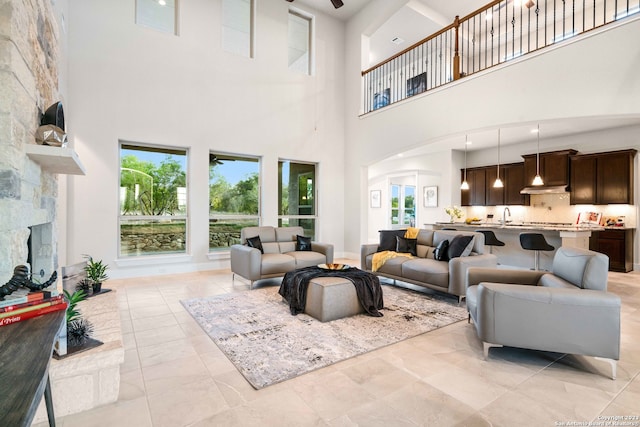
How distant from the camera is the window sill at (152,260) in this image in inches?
221

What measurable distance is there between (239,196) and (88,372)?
5117 mm

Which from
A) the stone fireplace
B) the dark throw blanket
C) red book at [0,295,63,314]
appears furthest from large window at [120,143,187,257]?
red book at [0,295,63,314]

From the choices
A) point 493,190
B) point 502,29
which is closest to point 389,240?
point 493,190

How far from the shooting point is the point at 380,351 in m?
2.77

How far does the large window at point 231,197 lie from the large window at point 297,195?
0.61 metres

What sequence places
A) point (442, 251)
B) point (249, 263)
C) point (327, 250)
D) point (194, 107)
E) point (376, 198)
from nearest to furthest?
1. point (442, 251)
2. point (249, 263)
3. point (327, 250)
4. point (194, 107)
5. point (376, 198)

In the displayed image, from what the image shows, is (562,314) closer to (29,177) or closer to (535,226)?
(29,177)

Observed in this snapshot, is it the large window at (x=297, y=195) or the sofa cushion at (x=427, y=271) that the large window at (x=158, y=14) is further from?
the sofa cushion at (x=427, y=271)

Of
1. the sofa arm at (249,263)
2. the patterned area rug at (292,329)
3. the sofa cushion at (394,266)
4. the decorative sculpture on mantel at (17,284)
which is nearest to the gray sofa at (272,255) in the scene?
the sofa arm at (249,263)

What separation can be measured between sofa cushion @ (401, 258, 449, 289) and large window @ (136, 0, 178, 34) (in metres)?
6.09

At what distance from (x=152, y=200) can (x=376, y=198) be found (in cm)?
749

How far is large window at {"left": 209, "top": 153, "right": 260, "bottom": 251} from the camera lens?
6.60 m

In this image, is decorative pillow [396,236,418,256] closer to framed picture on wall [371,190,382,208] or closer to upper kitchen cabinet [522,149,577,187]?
upper kitchen cabinet [522,149,577,187]

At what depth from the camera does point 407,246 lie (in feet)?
17.3
